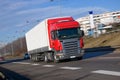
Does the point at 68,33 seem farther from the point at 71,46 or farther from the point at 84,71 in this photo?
the point at 84,71

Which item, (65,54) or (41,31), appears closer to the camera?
(65,54)

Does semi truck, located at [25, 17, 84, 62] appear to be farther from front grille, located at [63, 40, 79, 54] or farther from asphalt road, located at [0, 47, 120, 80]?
asphalt road, located at [0, 47, 120, 80]

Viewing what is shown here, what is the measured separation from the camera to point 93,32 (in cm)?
8031

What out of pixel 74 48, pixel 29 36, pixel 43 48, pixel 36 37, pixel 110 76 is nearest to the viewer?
pixel 110 76

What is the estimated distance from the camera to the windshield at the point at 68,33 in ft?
96.9

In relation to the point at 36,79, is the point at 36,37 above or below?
above

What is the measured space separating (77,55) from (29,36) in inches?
650

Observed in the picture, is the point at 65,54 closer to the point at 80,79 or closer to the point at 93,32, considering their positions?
the point at 80,79

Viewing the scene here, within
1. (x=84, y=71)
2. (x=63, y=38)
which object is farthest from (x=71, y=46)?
(x=84, y=71)

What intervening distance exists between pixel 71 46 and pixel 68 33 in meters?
1.08

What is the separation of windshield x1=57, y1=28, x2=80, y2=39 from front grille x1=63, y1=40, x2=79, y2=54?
49 cm

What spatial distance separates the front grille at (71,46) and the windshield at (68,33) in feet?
1.59

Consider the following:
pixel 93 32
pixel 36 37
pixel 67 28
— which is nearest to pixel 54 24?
pixel 67 28

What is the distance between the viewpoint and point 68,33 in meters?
29.6
